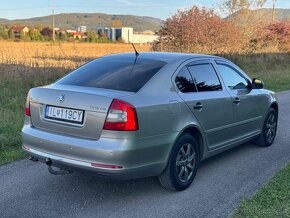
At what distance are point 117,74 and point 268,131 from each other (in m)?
3.42

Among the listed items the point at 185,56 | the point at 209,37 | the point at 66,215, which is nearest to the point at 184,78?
the point at 185,56

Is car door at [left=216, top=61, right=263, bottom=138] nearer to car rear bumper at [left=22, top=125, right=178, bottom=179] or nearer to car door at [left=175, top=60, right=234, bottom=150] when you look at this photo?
car door at [left=175, top=60, right=234, bottom=150]

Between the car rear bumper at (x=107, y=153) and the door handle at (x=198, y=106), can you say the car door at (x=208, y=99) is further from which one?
the car rear bumper at (x=107, y=153)

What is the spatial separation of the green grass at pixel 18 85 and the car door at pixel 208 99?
9.10ft

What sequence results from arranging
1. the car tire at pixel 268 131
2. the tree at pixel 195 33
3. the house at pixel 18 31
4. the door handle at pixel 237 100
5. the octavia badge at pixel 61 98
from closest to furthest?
the octavia badge at pixel 61 98 < the door handle at pixel 237 100 < the car tire at pixel 268 131 < the tree at pixel 195 33 < the house at pixel 18 31

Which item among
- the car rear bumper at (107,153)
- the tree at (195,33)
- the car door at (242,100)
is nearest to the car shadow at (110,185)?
the car rear bumper at (107,153)

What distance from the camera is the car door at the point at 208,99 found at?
500 cm

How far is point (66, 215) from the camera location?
414 cm

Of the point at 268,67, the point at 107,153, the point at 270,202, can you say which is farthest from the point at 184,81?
the point at 268,67

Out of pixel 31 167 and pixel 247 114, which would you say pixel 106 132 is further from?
pixel 247 114

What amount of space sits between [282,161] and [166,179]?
7.61ft

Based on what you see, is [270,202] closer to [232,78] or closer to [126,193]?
[126,193]

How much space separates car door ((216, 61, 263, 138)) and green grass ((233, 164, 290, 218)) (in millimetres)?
1163

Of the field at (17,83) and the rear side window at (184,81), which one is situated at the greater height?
the rear side window at (184,81)
